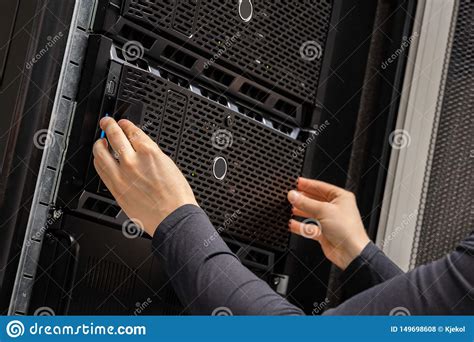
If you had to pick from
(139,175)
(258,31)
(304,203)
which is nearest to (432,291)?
(139,175)

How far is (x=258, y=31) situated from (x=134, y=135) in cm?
46

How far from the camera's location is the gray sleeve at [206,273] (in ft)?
4.52

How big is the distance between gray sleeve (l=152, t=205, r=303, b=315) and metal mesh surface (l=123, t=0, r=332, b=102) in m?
0.41

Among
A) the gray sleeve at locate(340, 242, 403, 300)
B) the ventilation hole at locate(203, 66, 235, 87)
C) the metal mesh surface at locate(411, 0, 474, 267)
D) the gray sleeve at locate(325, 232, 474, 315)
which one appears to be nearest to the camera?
the gray sleeve at locate(325, 232, 474, 315)

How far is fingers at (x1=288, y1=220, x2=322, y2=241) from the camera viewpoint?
1.93 meters

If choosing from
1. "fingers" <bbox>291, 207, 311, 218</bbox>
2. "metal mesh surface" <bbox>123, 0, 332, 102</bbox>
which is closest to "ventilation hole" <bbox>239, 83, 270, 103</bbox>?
"metal mesh surface" <bbox>123, 0, 332, 102</bbox>

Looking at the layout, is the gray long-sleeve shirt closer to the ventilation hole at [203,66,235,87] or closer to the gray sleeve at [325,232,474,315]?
the gray sleeve at [325,232,474,315]

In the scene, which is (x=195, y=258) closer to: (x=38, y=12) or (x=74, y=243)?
(x=74, y=243)

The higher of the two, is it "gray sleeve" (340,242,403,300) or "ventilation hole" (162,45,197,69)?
"ventilation hole" (162,45,197,69)

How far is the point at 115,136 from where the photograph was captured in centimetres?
146

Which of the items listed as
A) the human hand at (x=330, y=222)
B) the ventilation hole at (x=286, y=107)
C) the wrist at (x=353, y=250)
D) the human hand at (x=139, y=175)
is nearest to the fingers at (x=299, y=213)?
the human hand at (x=330, y=222)

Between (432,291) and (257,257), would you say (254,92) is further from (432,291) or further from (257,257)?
(432,291)

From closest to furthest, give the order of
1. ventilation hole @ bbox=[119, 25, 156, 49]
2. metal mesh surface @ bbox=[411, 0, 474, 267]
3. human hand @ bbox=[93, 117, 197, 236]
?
human hand @ bbox=[93, 117, 197, 236] → ventilation hole @ bbox=[119, 25, 156, 49] → metal mesh surface @ bbox=[411, 0, 474, 267]

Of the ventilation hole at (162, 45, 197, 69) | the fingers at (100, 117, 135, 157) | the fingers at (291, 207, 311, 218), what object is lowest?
the fingers at (291, 207, 311, 218)
